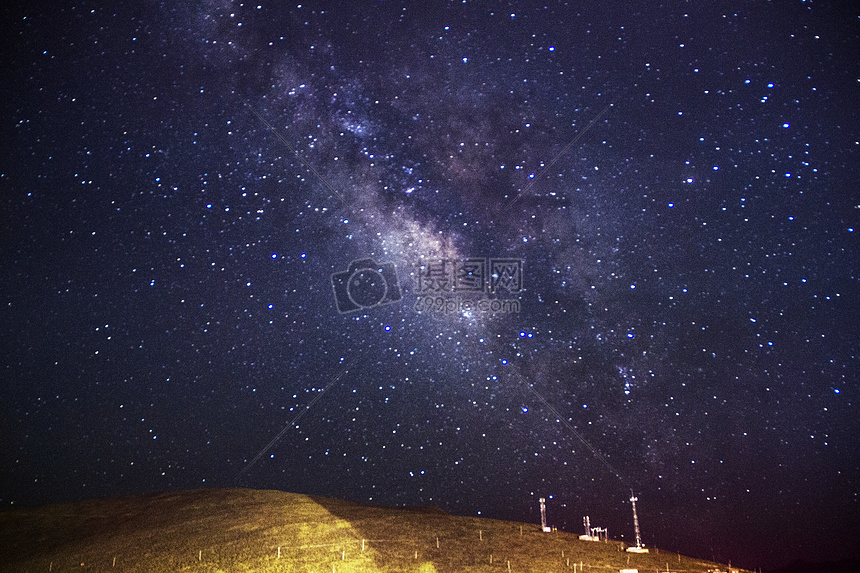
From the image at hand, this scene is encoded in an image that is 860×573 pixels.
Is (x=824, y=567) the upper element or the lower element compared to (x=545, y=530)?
lower

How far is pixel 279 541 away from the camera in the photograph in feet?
45.3

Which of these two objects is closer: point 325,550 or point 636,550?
point 325,550


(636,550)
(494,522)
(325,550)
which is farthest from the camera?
(494,522)

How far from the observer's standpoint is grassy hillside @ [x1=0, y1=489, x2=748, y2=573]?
41.2 feet

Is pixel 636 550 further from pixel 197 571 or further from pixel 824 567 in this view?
pixel 824 567

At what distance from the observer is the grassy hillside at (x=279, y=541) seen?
494 inches

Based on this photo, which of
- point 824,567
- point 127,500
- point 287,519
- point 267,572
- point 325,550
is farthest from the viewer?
point 824,567

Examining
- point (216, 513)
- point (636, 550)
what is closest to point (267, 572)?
point (216, 513)

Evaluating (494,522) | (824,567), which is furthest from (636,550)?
(824,567)

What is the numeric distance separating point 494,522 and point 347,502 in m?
5.58

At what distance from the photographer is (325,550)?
1334cm

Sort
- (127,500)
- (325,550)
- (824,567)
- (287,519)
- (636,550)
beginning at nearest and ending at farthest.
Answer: (325,550)
(636,550)
(287,519)
(127,500)
(824,567)

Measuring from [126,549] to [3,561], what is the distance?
3.28m

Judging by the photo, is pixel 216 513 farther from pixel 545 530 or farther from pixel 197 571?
pixel 545 530
